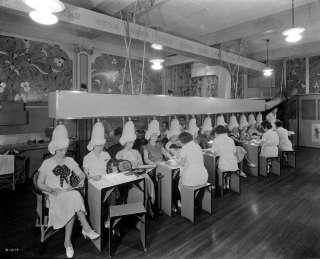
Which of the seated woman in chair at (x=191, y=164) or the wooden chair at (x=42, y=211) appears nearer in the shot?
the wooden chair at (x=42, y=211)

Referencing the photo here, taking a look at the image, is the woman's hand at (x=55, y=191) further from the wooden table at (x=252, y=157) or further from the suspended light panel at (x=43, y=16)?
the wooden table at (x=252, y=157)

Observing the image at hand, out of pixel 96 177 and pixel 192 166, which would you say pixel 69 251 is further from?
pixel 192 166

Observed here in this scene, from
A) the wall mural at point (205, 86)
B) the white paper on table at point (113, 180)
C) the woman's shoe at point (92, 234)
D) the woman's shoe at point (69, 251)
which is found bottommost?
the woman's shoe at point (69, 251)

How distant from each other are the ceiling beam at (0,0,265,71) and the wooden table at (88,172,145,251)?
270 cm

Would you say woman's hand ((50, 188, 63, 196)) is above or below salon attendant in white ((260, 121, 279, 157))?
below

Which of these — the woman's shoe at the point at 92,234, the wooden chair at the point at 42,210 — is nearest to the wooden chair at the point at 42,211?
the wooden chair at the point at 42,210

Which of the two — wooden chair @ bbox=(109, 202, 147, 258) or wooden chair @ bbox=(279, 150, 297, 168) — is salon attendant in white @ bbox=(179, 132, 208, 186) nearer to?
wooden chair @ bbox=(109, 202, 147, 258)

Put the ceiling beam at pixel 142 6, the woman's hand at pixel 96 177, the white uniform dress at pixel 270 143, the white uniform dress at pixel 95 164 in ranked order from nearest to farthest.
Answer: the woman's hand at pixel 96 177 < the white uniform dress at pixel 95 164 < the ceiling beam at pixel 142 6 < the white uniform dress at pixel 270 143

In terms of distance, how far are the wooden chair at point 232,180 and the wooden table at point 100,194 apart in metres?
2.18

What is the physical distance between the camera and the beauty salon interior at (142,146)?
3.26 m

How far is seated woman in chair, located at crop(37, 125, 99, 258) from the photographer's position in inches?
125

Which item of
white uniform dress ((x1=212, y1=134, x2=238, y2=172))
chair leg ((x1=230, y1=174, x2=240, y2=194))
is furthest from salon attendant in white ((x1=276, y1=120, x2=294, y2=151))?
white uniform dress ((x1=212, y1=134, x2=238, y2=172))

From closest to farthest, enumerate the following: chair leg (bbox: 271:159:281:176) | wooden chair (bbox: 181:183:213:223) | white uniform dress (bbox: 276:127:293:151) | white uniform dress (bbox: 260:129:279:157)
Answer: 1. wooden chair (bbox: 181:183:213:223)
2. white uniform dress (bbox: 260:129:279:157)
3. chair leg (bbox: 271:159:281:176)
4. white uniform dress (bbox: 276:127:293:151)

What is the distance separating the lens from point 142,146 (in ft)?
17.8
